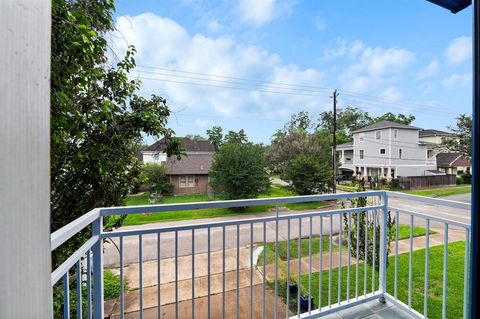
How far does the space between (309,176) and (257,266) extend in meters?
8.02

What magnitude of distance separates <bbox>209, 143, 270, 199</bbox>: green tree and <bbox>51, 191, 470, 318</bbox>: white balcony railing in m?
3.85

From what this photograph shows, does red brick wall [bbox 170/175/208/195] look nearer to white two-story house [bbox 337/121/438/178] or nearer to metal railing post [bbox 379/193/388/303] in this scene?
white two-story house [bbox 337/121/438/178]

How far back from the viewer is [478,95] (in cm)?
48

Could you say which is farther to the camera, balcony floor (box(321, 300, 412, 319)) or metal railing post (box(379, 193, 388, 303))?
metal railing post (box(379, 193, 388, 303))

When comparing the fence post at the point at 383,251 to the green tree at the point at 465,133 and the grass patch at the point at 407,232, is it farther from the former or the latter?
the grass patch at the point at 407,232

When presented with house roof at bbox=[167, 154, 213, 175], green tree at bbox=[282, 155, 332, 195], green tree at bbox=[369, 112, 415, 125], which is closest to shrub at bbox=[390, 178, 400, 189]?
green tree at bbox=[369, 112, 415, 125]

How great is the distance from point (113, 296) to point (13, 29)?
17.1 ft

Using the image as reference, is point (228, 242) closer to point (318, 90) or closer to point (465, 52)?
point (465, 52)

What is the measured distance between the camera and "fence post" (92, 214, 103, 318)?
1.25 metres

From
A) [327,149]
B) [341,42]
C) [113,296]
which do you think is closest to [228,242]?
[113,296]

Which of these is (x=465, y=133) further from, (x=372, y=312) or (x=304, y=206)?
(x=304, y=206)

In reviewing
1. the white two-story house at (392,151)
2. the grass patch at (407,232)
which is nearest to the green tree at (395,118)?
the white two-story house at (392,151)

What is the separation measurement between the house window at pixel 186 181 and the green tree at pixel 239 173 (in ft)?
16.7

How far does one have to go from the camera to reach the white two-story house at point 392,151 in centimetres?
1437
